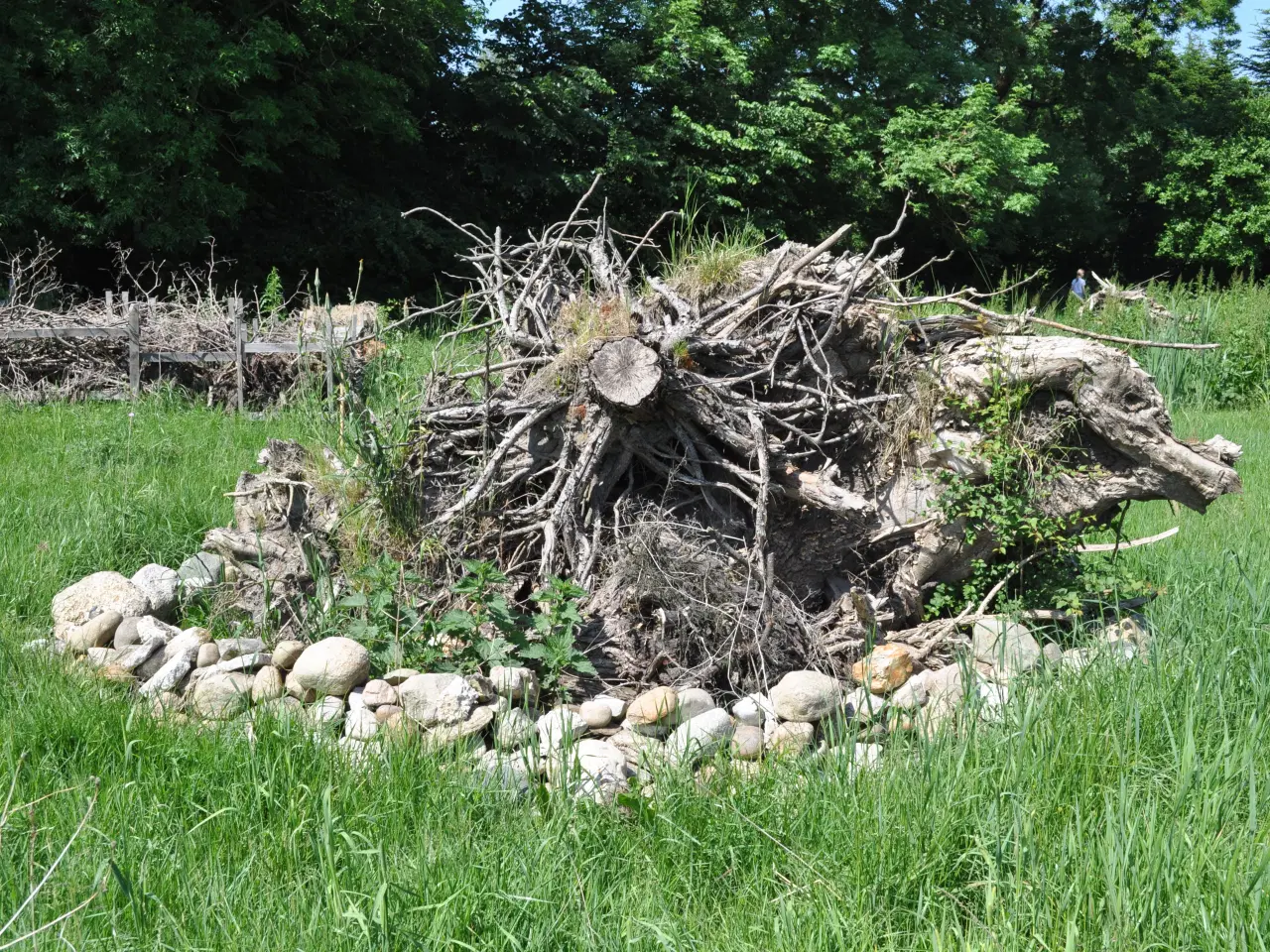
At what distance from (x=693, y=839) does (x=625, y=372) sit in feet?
6.87

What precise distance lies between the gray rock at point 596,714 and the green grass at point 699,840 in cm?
77

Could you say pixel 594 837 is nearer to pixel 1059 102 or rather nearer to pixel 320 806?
pixel 320 806

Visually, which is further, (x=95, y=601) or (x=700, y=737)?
(x=95, y=601)

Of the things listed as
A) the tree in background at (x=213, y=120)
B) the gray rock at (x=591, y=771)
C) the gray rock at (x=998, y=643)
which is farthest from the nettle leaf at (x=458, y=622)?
the tree in background at (x=213, y=120)

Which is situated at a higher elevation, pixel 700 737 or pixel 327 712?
pixel 700 737

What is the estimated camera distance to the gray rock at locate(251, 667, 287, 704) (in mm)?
3889

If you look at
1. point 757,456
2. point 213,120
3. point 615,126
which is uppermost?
point 615,126

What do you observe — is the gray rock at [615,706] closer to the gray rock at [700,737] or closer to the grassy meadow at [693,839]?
the gray rock at [700,737]

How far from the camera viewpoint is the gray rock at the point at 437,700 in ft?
12.4

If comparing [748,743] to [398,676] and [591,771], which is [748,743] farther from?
[398,676]

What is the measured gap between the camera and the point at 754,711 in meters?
4.11

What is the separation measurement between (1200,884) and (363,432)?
11.7 feet

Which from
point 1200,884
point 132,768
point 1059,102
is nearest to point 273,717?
point 132,768

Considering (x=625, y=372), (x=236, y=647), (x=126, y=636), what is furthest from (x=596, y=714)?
(x=126, y=636)
